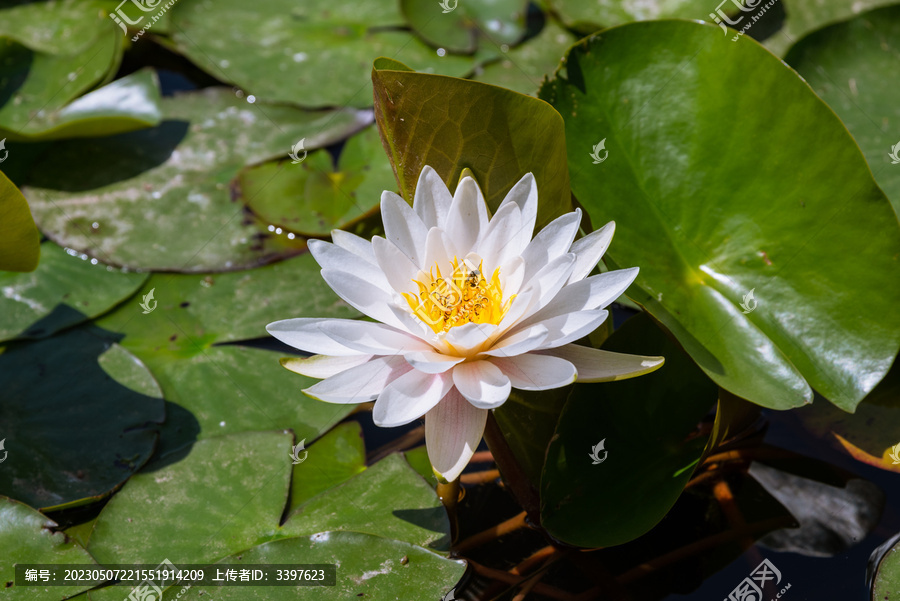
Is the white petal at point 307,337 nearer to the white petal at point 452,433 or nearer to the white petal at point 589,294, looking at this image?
the white petal at point 452,433

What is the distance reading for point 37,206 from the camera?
118 inches

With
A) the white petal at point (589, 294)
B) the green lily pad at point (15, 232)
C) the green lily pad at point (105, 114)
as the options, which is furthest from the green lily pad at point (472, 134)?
the green lily pad at point (105, 114)

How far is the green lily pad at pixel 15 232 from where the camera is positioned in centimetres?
193

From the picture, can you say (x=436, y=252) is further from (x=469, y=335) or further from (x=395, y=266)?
(x=469, y=335)

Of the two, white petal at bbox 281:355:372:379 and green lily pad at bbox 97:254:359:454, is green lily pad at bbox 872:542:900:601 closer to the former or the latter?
white petal at bbox 281:355:372:379

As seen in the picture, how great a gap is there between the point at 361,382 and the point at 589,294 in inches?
25.2

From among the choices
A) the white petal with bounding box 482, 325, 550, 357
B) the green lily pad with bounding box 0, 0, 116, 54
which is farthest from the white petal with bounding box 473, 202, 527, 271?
the green lily pad with bounding box 0, 0, 116, 54

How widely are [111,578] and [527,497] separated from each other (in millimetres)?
1311

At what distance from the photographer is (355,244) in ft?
5.93

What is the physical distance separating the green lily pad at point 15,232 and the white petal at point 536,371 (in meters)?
1.57

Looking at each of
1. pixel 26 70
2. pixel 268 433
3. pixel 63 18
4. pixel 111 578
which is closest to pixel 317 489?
pixel 268 433

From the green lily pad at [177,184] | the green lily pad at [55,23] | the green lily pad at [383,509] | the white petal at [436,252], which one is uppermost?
the white petal at [436,252]

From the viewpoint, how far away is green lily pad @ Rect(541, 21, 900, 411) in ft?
6.19

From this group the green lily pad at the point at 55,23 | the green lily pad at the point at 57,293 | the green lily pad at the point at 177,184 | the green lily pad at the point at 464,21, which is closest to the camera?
the green lily pad at the point at 57,293
